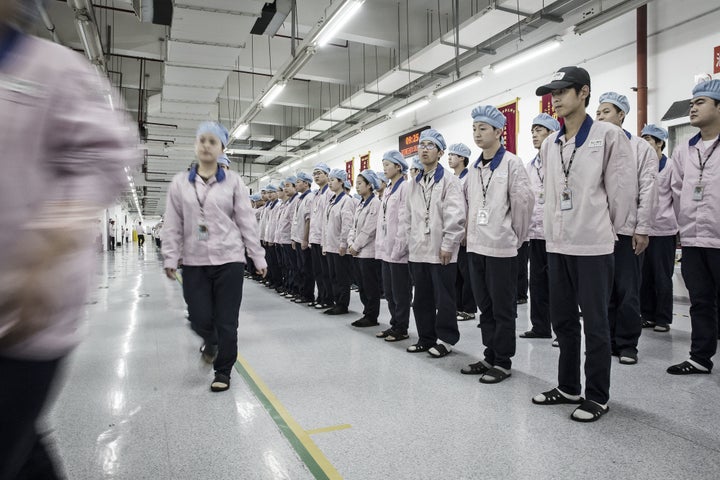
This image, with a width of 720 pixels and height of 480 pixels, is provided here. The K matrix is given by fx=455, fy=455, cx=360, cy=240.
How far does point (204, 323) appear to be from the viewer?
2.94m

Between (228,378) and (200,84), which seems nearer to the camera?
(228,378)

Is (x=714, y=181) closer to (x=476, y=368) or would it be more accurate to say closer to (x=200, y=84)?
(x=476, y=368)

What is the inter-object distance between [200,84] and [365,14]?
3.76 m

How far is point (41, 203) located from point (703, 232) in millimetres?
3617

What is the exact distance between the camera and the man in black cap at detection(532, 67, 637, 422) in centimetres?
238

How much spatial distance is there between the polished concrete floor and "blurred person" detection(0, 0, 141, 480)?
4.39 feet

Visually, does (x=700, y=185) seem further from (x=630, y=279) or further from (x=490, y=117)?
(x=490, y=117)

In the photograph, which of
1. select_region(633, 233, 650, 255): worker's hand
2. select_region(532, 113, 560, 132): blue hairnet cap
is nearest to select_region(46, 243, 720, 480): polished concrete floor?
select_region(633, 233, 650, 255): worker's hand

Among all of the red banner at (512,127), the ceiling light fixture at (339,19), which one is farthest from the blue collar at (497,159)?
the red banner at (512,127)

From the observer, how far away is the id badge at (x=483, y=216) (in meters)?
3.17

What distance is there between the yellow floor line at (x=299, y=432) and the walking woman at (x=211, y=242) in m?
0.26

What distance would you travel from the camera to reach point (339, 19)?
19.0 feet

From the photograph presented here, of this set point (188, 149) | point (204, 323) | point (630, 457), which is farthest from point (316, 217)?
point (188, 149)

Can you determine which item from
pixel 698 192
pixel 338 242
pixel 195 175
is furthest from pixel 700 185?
pixel 338 242
